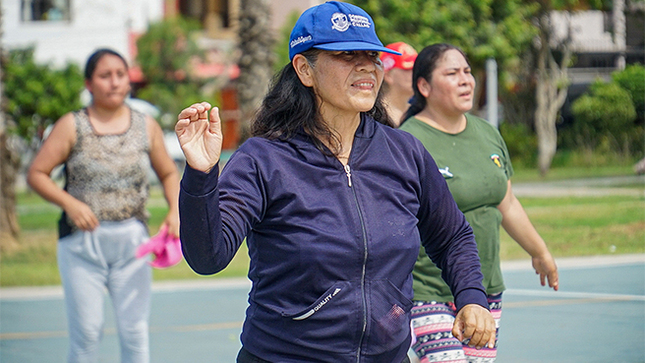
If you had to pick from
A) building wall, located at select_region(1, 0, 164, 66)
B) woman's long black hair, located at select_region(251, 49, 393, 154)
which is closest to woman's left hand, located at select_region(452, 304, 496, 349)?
woman's long black hair, located at select_region(251, 49, 393, 154)

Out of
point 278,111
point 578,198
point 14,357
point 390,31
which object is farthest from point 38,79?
point 278,111

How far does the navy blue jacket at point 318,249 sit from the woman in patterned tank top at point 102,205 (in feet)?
8.28

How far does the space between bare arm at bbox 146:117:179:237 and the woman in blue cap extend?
2668mm

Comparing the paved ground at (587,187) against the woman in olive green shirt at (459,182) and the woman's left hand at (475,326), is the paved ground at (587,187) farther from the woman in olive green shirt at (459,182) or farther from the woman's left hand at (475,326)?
the woman's left hand at (475,326)

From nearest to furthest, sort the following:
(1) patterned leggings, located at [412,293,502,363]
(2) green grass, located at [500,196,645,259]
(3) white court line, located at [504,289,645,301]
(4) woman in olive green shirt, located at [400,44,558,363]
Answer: (1) patterned leggings, located at [412,293,502,363], (4) woman in olive green shirt, located at [400,44,558,363], (3) white court line, located at [504,289,645,301], (2) green grass, located at [500,196,645,259]

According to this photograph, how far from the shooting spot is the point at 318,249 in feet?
8.65

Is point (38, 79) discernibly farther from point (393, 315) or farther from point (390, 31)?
point (393, 315)

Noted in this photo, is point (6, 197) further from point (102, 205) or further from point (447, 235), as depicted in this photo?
point (447, 235)

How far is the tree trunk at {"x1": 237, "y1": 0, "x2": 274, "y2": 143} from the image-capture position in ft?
49.5

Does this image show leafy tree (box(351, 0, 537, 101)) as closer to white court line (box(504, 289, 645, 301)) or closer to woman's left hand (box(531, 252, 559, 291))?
white court line (box(504, 289, 645, 301))

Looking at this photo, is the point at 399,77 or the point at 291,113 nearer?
the point at 291,113

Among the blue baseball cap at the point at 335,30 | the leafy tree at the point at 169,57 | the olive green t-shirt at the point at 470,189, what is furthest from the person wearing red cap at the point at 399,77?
the leafy tree at the point at 169,57

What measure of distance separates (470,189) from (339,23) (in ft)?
5.43

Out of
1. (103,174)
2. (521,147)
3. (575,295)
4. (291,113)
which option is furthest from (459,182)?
(521,147)
